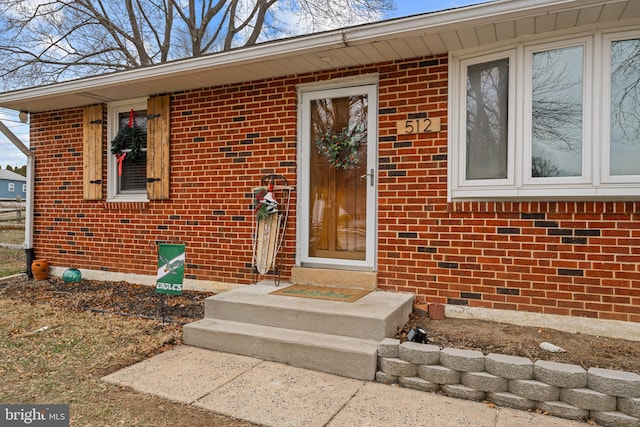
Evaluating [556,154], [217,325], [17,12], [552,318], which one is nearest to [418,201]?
[556,154]

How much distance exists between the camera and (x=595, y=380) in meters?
2.53

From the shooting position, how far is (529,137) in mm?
3693

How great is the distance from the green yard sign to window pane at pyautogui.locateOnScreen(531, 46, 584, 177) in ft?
11.0

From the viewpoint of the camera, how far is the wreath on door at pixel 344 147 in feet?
14.9

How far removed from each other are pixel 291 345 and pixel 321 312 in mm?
359

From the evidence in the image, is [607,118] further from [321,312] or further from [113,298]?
[113,298]

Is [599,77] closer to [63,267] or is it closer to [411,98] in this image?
[411,98]

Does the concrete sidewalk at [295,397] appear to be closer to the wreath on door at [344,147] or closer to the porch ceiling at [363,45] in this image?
the wreath on door at [344,147]

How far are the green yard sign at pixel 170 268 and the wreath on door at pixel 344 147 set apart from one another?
1.81m

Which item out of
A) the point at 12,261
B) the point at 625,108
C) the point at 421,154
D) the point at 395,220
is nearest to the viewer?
the point at 625,108

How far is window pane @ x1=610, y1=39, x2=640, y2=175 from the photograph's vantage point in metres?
3.41

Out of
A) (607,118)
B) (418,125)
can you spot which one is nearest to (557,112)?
(607,118)

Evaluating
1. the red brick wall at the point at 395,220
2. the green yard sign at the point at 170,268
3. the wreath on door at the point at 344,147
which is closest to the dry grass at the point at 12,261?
the red brick wall at the point at 395,220

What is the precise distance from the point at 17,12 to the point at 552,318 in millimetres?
13518
